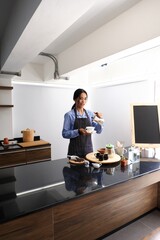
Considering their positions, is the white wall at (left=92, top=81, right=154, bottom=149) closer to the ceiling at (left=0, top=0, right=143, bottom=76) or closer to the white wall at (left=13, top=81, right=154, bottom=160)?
the white wall at (left=13, top=81, right=154, bottom=160)

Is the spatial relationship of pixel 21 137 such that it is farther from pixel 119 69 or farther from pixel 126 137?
pixel 119 69

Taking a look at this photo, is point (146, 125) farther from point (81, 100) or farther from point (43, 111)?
point (43, 111)

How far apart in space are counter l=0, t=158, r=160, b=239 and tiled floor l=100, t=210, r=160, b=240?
0.07m

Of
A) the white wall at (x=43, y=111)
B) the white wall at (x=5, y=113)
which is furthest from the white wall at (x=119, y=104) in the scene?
the white wall at (x=5, y=113)

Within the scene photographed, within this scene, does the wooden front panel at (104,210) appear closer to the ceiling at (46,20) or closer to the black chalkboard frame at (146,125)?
the black chalkboard frame at (146,125)

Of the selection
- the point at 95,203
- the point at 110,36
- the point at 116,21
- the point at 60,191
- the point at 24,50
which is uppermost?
the point at 116,21

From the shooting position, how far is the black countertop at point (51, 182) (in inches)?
39.1

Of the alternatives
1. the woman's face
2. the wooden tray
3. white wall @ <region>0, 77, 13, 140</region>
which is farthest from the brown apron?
white wall @ <region>0, 77, 13, 140</region>

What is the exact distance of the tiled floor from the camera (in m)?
1.65

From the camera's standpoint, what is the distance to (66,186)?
1224 mm

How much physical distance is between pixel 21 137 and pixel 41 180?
2372mm

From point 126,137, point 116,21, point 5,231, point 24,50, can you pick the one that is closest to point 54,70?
point 24,50

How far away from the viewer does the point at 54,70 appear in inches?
124

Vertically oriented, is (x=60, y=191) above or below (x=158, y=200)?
above
